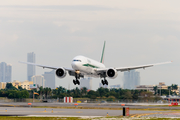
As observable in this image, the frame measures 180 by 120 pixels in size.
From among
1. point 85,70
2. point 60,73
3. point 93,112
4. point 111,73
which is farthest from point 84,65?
point 93,112

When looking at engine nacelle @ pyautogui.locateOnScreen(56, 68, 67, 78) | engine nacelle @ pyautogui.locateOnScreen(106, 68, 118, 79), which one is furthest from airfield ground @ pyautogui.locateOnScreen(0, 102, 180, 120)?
engine nacelle @ pyautogui.locateOnScreen(106, 68, 118, 79)

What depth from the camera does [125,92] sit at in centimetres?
15975

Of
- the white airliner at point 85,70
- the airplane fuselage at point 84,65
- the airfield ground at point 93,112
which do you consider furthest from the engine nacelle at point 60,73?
the airfield ground at point 93,112

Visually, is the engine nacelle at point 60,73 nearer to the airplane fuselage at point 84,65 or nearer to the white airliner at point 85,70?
the white airliner at point 85,70

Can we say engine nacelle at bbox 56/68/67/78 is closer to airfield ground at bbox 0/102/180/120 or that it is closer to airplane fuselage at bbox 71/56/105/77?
airplane fuselage at bbox 71/56/105/77

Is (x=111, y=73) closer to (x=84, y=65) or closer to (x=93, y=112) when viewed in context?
(x=84, y=65)

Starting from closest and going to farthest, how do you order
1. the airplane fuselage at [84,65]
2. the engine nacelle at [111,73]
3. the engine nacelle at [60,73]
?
the airplane fuselage at [84,65], the engine nacelle at [60,73], the engine nacelle at [111,73]

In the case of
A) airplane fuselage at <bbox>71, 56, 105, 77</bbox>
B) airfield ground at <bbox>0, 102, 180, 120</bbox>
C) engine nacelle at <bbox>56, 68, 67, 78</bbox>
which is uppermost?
airplane fuselage at <bbox>71, 56, 105, 77</bbox>

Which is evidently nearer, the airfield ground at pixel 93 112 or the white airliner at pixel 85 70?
the airfield ground at pixel 93 112

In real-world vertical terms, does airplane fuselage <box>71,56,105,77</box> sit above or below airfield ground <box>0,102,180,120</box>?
above

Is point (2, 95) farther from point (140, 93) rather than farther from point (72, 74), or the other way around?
point (72, 74)

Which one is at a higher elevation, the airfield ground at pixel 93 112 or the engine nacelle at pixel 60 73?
the engine nacelle at pixel 60 73

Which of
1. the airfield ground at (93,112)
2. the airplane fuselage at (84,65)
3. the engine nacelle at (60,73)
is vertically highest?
the airplane fuselage at (84,65)

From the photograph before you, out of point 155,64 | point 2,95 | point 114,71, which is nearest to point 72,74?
point 114,71
